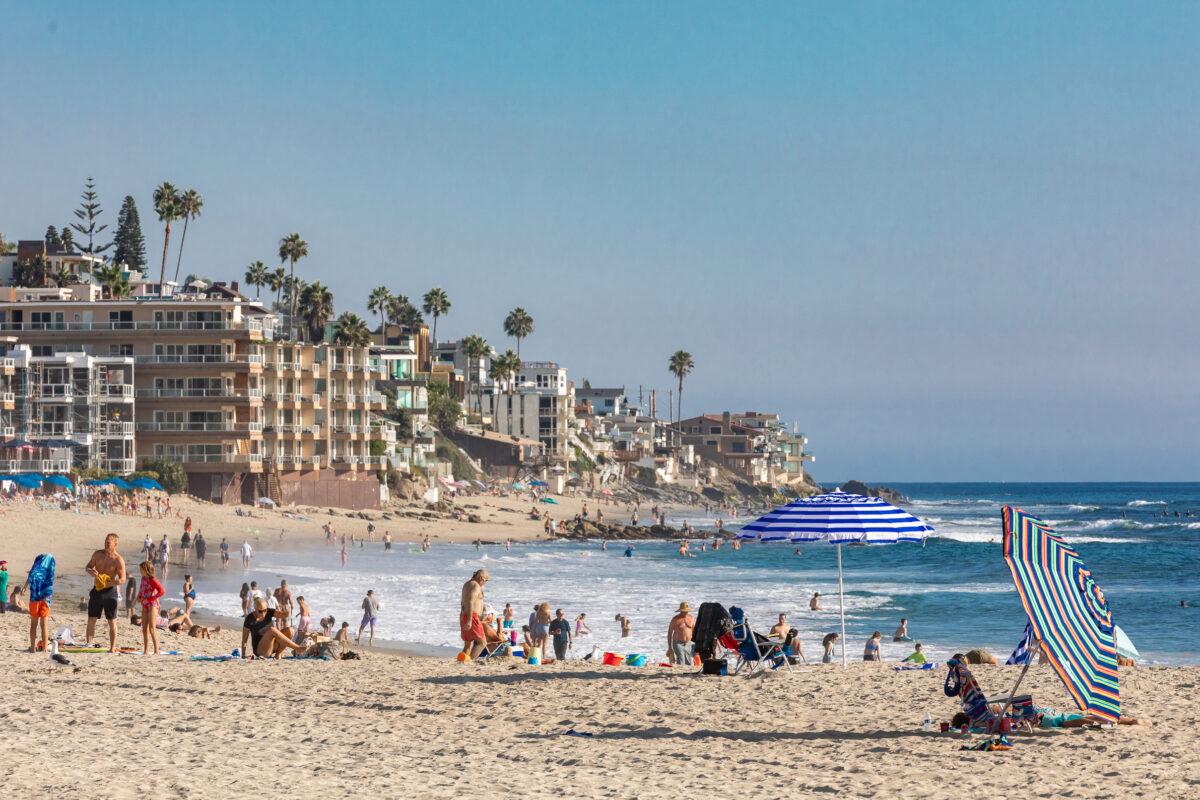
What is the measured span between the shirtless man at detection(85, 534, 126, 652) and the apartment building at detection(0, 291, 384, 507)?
52.4 metres

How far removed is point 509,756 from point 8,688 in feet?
21.8

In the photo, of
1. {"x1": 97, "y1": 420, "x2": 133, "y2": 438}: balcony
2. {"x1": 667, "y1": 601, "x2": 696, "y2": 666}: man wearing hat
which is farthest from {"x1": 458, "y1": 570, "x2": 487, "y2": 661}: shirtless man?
{"x1": 97, "y1": 420, "x2": 133, "y2": 438}: balcony

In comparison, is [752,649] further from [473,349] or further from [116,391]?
[473,349]

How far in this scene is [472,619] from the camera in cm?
1919

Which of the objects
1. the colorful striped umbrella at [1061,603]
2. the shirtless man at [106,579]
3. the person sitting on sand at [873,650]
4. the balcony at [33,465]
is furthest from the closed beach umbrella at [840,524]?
the balcony at [33,465]

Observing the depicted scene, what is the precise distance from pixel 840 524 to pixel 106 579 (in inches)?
377

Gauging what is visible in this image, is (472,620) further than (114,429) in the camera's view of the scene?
No

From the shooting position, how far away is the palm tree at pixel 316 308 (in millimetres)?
93312

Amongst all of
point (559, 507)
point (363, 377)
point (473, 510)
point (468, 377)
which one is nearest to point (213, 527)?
point (363, 377)

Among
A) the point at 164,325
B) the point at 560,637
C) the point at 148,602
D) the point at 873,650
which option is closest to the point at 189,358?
the point at 164,325

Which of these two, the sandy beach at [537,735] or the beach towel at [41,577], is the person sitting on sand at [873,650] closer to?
the sandy beach at [537,735]

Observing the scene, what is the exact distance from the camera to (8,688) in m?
15.7

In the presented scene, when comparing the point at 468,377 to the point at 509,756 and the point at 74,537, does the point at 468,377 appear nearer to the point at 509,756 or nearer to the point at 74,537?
the point at 74,537

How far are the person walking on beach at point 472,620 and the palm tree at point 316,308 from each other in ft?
250
